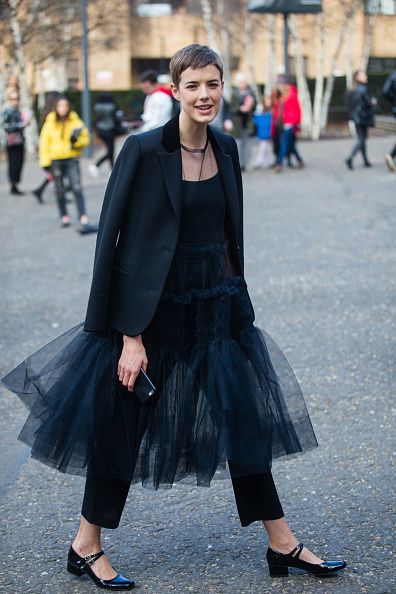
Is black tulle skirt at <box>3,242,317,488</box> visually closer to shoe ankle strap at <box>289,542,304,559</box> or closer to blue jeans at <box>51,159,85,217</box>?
shoe ankle strap at <box>289,542,304,559</box>

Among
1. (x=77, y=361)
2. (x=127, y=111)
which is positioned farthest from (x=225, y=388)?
(x=127, y=111)

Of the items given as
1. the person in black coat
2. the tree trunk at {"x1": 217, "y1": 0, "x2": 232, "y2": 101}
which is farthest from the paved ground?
the tree trunk at {"x1": 217, "y1": 0, "x2": 232, "y2": 101}

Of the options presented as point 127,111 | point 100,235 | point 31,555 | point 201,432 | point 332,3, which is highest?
point 100,235

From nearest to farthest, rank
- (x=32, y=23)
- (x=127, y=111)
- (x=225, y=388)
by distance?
1. (x=225, y=388)
2. (x=32, y=23)
3. (x=127, y=111)

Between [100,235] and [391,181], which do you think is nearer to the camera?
[100,235]

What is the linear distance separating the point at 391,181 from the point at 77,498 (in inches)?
578

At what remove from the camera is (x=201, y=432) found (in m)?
3.82

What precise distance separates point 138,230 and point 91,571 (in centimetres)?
124

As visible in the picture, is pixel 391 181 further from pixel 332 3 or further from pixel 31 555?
pixel 332 3

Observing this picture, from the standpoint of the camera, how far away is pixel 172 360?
390cm

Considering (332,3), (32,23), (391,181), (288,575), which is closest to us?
(288,575)

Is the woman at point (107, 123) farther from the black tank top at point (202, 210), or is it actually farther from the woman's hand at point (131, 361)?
the woman's hand at point (131, 361)

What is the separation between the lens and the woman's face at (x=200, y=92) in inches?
147

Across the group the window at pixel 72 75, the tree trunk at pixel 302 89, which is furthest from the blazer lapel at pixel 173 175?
the window at pixel 72 75
